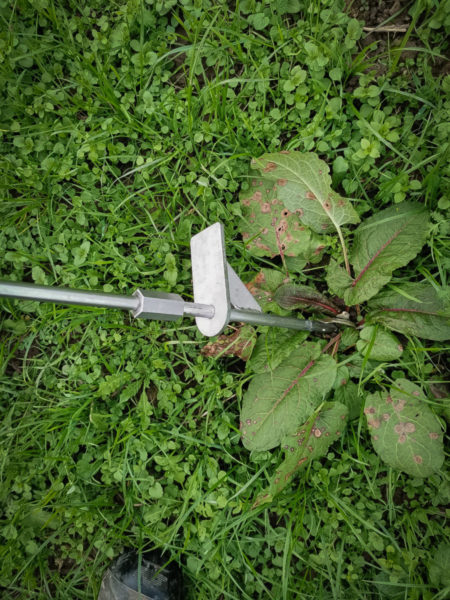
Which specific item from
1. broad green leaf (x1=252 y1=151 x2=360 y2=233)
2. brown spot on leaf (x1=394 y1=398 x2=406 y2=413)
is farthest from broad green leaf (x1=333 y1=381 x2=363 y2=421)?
broad green leaf (x1=252 y1=151 x2=360 y2=233)

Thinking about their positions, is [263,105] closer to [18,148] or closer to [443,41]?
[443,41]

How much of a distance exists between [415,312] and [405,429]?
50cm

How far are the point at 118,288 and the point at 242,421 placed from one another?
0.94 meters

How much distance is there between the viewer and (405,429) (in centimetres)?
187

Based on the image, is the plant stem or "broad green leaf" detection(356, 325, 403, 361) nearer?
"broad green leaf" detection(356, 325, 403, 361)

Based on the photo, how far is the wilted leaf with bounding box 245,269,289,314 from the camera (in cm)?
206

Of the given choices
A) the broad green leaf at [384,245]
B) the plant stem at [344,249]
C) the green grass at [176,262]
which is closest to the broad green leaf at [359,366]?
the green grass at [176,262]

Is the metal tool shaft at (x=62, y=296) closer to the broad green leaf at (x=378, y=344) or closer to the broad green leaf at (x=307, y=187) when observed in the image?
the broad green leaf at (x=307, y=187)

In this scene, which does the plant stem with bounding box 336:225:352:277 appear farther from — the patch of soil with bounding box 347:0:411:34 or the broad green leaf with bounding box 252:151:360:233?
the patch of soil with bounding box 347:0:411:34

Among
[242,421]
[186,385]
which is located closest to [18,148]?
[186,385]

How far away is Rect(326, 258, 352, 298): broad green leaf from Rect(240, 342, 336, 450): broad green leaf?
0.28 metres

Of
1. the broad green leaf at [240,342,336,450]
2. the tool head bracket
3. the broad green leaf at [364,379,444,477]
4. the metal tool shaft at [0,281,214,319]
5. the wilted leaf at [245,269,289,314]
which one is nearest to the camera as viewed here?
the metal tool shaft at [0,281,214,319]

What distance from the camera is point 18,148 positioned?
249cm

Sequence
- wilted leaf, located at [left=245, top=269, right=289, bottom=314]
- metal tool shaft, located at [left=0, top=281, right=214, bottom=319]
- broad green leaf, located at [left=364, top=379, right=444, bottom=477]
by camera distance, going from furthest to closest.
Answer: wilted leaf, located at [left=245, top=269, right=289, bottom=314] → broad green leaf, located at [left=364, top=379, right=444, bottom=477] → metal tool shaft, located at [left=0, top=281, right=214, bottom=319]
